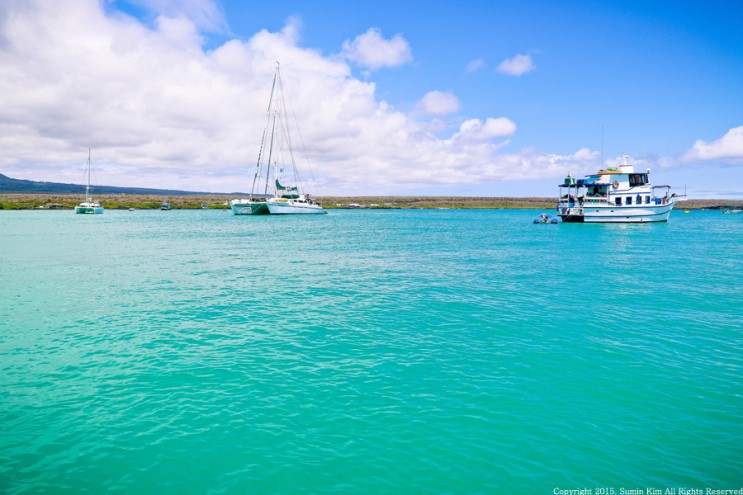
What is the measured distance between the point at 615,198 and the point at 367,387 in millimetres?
95998

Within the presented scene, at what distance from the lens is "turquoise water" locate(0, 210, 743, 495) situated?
10211 millimetres

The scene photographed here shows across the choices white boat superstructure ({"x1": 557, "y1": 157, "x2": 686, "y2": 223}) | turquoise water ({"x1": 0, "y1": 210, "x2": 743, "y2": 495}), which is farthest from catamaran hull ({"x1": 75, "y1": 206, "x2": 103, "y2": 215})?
white boat superstructure ({"x1": 557, "y1": 157, "x2": 686, "y2": 223})

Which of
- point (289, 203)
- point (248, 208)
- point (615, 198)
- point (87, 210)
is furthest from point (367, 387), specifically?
point (87, 210)

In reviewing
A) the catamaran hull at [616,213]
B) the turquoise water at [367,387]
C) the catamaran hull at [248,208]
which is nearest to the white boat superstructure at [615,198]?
the catamaran hull at [616,213]

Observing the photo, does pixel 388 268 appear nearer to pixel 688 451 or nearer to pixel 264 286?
pixel 264 286

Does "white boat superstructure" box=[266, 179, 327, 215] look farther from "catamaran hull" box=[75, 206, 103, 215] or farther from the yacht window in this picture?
the yacht window

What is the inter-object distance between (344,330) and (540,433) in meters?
10.7

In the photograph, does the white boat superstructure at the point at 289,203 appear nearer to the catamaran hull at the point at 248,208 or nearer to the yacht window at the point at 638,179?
the catamaran hull at the point at 248,208

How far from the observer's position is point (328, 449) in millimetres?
11000

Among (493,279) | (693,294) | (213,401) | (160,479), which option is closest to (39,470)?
(160,479)

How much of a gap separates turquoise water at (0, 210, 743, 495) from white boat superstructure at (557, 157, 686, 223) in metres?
67.8

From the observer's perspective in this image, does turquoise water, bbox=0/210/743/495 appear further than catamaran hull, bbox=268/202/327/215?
No

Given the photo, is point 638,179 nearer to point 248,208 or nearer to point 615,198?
point 615,198

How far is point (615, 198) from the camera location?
305ft
